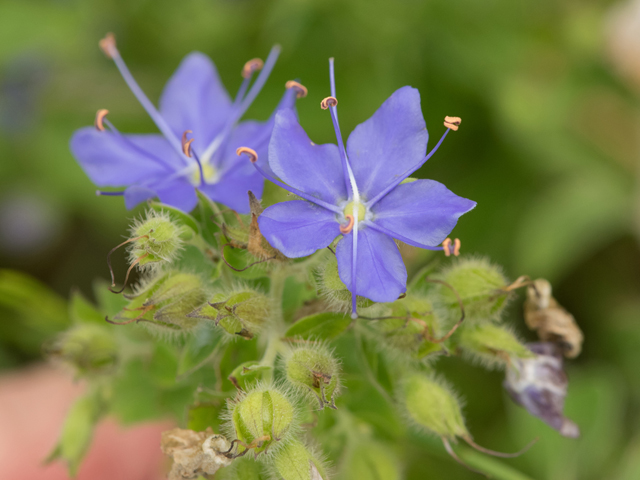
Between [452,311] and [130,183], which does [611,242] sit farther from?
[130,183]

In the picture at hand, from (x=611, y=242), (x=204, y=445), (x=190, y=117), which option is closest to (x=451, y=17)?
(x=611, y=242)

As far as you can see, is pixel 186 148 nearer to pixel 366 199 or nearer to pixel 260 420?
pixel 366 199

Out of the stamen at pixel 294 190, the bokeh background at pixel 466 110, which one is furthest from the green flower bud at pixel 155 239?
the bokeh background at pixel 466 110

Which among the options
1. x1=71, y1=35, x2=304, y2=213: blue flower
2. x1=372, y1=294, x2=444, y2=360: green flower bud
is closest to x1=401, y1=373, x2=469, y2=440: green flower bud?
x1=372, y1=294, x2=444, y2=360: green flower bud

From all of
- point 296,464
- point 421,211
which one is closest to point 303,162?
point 421,211

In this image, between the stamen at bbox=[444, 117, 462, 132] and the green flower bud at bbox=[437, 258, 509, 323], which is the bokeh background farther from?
the stamen at bbox=[444, 117, 462, 132]

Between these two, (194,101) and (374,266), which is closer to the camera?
(374,266)
